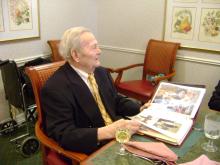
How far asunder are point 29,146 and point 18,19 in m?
1.36

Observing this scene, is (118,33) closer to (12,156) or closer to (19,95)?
(19,95)

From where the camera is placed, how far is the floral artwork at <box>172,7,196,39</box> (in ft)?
9.98

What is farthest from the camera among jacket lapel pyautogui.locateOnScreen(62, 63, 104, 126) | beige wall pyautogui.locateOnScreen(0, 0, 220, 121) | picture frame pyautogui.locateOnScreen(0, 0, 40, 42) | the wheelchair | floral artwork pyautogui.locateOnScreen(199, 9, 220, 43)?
beige wall pyautogui.locateOnScreen(0, 0, 220, 121)

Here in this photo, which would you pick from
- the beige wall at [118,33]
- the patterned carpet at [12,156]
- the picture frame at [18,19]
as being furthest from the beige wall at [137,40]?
the patterned carpet at [12,156]

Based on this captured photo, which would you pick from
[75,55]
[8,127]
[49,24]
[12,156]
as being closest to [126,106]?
[75,55]

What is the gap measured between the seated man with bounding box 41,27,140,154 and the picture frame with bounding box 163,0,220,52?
163cm

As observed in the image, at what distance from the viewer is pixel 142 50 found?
11.5 feet

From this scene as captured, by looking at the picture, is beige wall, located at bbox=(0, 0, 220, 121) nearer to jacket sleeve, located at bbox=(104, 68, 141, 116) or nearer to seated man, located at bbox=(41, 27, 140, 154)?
jacket sleeve, located at bbox=(104, 68, 141, 116)

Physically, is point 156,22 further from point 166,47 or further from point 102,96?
point 102,96

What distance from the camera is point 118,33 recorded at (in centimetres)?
371

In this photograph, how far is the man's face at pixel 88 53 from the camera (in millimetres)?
1583

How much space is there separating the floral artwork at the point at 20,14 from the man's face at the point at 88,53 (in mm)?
1579

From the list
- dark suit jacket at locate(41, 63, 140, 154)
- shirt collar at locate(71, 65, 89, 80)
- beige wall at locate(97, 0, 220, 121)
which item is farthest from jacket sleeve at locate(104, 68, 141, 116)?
beige wall at locate(97, 0, 220, 121)

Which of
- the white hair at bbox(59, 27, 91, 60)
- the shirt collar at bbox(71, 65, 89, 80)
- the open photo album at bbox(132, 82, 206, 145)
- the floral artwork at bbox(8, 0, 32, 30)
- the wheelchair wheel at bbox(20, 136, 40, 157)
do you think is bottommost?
the wheelchair wheel at bbox(20, 136, 40, 157)
